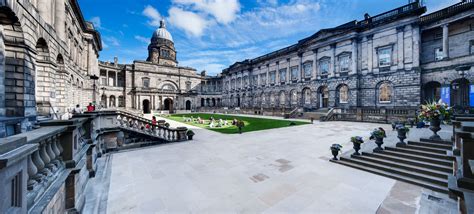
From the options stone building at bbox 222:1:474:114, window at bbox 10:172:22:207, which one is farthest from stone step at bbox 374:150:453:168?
stone building at bbox 222:1:474:114

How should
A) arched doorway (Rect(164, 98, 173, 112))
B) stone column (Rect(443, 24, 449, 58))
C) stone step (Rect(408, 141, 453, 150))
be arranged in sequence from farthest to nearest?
arched doorway (Rect(164, 98, 173, 112))
stone column (Rect(443, 24, 449, 58))
stone step (Rect(408, 141, 453, 150))

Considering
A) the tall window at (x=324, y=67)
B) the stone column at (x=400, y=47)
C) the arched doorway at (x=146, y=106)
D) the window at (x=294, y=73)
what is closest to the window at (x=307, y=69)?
the tall window at (x=324, y=67)

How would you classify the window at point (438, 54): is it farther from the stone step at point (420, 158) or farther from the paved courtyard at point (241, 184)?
the paved courtyard at point (241, 184)

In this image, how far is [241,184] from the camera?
5.25 meters

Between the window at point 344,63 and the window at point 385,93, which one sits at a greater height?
the window at point 344,63

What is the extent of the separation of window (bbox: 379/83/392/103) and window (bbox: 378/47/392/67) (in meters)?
2.71

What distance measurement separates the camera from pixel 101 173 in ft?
20.6

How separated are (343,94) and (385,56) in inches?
271

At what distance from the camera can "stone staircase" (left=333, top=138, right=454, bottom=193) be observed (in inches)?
210

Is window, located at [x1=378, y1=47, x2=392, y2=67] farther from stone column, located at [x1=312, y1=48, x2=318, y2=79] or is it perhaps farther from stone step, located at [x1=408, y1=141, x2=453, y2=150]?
stone step, located at [x1=408, y1=141, x2=453, y2=150]

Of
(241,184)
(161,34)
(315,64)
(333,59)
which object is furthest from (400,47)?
(161,34)

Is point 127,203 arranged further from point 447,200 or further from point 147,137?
point 447,200

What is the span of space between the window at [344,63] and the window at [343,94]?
2.62 metres

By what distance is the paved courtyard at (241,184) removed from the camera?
4.19m
